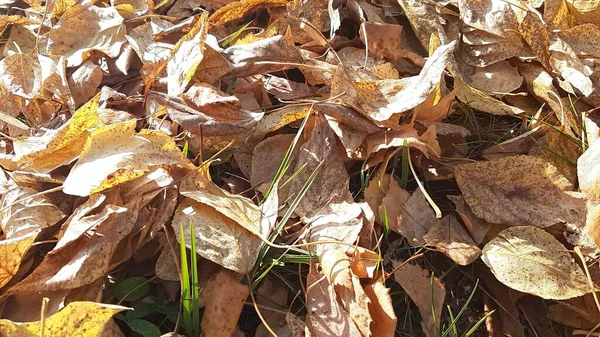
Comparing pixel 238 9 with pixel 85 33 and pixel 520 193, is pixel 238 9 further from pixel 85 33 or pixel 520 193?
pixel 520 193

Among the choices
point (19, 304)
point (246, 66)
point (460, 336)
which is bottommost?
point (460, 336)

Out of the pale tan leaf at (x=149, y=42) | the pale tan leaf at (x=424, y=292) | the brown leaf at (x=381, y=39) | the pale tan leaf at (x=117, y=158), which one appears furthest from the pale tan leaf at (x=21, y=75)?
the pale tan leaf at (x=424, y=292)

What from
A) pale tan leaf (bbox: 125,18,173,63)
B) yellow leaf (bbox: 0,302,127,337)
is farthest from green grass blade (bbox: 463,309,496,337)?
pale tan leaf (bbox: 125,18,173,63)

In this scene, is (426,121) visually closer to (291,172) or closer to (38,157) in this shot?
(291,172)

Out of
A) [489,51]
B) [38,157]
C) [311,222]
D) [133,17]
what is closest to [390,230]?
[311,222]

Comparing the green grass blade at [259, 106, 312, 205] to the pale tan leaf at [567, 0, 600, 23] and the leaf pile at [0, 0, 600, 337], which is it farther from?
the pale tan leaf at [567, 0, 600, 23]

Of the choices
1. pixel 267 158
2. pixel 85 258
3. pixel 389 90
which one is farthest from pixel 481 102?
pixel 85 258

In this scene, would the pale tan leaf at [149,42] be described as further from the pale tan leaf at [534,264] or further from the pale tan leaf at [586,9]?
the pale tan leaf at [586,9]
